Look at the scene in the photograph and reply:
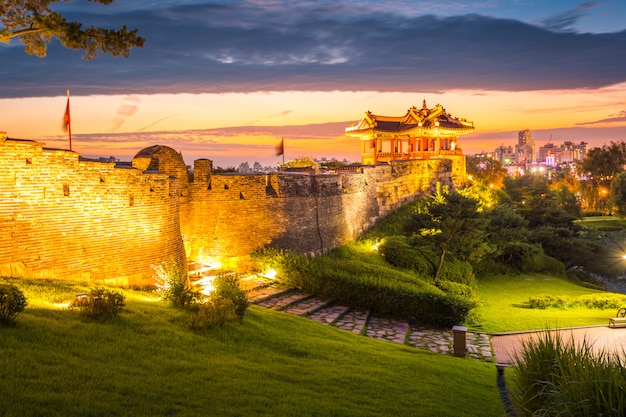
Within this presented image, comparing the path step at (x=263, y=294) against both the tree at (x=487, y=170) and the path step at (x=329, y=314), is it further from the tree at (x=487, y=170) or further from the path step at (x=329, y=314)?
the tree at (x=487, y=170)

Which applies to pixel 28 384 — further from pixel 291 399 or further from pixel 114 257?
pixel 114 257

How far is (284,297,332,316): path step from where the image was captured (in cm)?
1492

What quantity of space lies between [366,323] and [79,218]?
27.9 ft

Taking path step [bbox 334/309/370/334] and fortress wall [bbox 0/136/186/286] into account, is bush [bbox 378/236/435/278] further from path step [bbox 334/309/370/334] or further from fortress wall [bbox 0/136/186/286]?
fortress wall [bbox 0/136/186/286]

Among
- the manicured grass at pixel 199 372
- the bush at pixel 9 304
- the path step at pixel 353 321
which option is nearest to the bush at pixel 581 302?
the path step at pixel 353 321

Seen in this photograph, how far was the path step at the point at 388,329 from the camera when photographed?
13969 mm

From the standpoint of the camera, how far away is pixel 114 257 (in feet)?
43.2

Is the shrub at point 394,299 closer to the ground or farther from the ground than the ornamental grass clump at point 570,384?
closer to the ground

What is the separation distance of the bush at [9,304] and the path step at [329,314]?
330 inches

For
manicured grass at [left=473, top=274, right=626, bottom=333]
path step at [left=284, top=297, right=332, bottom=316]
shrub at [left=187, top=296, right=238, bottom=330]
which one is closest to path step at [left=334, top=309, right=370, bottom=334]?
path step at [left=284, top=297, right=332, bottom=316]

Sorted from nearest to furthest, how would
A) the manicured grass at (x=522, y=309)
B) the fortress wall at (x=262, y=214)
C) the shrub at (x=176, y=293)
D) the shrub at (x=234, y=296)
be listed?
the shrub at (x=234, y=296) → the shrub at (x=176, y=293) → the manicured grass at (x=522, y=309) → the fortress wall at (x=262, y=214)

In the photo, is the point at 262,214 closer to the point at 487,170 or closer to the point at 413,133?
the point at 413,133

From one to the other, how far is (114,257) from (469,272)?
1800cm

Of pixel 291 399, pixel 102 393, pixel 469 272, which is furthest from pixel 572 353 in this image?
pixel 469 272
